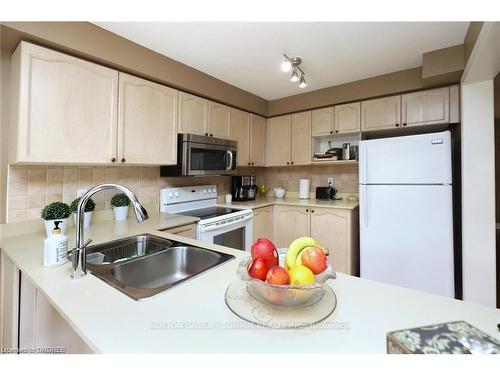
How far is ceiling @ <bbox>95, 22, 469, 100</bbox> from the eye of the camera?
154cm

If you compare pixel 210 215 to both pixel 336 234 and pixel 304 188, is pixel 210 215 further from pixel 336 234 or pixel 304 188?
pixel 304 188

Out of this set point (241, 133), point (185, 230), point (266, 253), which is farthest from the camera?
point (241, 133)

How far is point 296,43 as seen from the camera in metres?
1.74

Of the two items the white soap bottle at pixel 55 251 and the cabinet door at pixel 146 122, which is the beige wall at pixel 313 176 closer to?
the cabinet door at pixel 146 122

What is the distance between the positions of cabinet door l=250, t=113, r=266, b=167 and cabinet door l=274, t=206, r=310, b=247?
2.28 ft

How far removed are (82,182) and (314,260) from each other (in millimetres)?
1829

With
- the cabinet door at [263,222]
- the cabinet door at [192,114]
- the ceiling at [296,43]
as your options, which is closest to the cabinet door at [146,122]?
the cabinet door at [192,114]

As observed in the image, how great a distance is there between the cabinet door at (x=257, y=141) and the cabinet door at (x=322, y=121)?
0.68m

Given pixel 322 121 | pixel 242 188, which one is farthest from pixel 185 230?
pixel 322 121

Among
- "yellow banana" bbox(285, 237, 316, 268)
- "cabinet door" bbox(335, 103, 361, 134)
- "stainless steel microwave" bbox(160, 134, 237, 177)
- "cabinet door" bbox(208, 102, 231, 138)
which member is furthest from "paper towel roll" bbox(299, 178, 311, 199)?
"yellow banana" bbox(285, 237, 316, 268)

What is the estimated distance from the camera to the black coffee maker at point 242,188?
9.77 feet

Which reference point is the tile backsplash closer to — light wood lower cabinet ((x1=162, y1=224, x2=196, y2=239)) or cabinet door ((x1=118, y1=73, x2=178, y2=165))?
cabinet door ((x1=118, y1=73, x2=178, y2=165))

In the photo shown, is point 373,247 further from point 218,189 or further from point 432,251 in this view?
point 218,189
